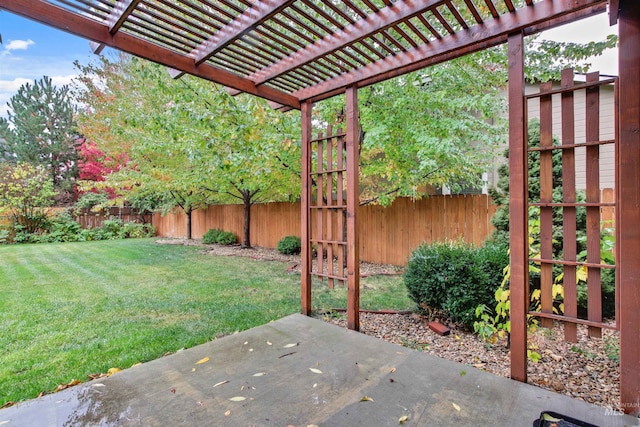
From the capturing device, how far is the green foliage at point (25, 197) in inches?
414

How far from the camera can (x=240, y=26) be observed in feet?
7.09

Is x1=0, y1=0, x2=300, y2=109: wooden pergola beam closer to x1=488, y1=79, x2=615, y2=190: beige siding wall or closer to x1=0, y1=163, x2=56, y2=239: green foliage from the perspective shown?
x1=488, y1=79, x2=615, y2=190: beige siding wall

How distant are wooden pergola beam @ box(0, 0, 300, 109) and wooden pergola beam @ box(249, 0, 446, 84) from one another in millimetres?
252

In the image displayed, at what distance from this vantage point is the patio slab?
5.38ft

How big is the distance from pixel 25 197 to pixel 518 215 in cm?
1432

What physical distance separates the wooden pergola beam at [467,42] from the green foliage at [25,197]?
40.9 feet

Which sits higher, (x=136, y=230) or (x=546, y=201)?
(x=546, y=201)

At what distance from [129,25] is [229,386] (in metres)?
2.58

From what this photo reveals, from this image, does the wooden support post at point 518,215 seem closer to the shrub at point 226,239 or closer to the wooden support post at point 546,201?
the wooden support post at point 546,201

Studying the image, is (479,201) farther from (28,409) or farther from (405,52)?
(28,409)

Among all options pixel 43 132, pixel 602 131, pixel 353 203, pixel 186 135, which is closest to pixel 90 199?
pixel 43 132

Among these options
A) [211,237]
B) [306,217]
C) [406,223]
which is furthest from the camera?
[211,237]

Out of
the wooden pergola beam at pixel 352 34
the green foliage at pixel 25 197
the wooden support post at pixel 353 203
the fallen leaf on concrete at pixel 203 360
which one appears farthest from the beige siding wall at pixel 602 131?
the green foliage at pixel 25 197

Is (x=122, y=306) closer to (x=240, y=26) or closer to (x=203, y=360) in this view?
(x=203, y=360)
